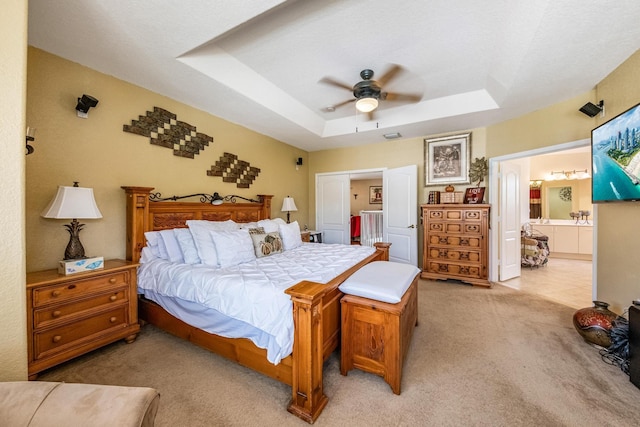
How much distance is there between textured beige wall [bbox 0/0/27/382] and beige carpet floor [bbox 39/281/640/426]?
0.87 m

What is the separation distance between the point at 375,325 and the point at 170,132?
317 cm

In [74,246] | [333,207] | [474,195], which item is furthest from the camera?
[333,207]

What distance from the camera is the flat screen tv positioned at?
→ 196cm

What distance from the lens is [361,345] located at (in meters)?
1.80

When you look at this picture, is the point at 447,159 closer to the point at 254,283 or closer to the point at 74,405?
the point at 254,283

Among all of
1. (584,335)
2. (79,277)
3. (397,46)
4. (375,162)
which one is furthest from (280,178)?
(584,335)

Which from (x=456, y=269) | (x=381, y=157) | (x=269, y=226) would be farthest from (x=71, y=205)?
(x=456, y=269)

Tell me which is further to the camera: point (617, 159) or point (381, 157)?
point (381, 157)

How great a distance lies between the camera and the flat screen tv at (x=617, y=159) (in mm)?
1965

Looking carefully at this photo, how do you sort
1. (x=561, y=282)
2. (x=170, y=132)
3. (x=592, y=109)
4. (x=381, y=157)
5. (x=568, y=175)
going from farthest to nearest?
(x=568, y=175) → (x=381, y=157) → (x=561, y=282) → (x=170, y=132) → (x=592, y=109)

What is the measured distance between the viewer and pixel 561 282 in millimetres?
4141

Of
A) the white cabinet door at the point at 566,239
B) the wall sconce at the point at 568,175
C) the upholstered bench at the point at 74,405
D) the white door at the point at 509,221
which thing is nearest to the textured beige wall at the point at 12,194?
the upholstered bench at the point at 74,405

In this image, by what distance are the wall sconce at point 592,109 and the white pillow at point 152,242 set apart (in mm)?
4870

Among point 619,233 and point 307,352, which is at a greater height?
point 619,233
